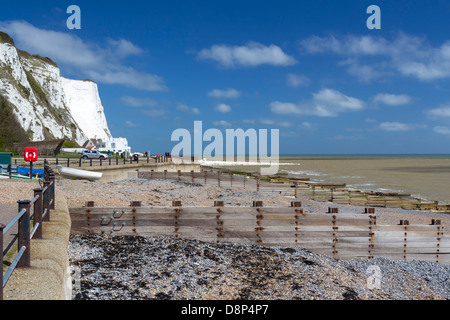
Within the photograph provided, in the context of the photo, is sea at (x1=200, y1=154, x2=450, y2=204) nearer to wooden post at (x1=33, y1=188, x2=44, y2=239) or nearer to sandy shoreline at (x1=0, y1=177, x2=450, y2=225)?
sandy shoreline at (x1=0, y1=177, x2=450, y2=225)

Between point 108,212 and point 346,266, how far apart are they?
7.59 meters

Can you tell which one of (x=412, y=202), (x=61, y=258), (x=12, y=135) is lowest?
(x=412, y=202)

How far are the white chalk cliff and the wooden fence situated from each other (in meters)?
64.1

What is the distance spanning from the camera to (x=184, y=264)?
28.7 feet

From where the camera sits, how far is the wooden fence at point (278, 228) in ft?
35.3

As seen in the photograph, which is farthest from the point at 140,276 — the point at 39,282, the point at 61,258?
the point at 39,282

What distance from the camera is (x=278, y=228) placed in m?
11.5

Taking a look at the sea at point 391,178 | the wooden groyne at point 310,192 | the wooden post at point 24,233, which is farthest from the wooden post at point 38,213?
the sea at point 391,178

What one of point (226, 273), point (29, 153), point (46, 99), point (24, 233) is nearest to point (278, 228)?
point (226, 273)

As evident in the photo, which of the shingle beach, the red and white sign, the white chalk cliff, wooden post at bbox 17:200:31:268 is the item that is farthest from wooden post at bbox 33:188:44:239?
the white chalk cliff

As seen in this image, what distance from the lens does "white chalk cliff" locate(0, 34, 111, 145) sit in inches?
2660

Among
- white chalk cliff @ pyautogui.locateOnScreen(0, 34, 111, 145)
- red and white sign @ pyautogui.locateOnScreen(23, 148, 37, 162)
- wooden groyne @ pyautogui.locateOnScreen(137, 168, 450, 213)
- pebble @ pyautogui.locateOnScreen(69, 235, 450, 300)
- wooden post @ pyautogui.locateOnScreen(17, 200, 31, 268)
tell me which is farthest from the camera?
white chalk cliff @ pyautogui.locateOnScreen(0, 34, 111, 145)

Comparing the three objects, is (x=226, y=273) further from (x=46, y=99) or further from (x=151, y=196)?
(x=46, y=99)
